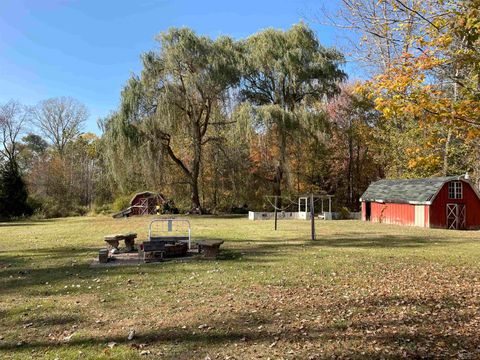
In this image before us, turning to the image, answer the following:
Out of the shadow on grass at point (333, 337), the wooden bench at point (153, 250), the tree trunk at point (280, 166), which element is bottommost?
the shadow on grass at point (333, 337)

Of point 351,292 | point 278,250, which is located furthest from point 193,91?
point 351,292

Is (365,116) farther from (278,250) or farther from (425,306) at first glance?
(425,306)

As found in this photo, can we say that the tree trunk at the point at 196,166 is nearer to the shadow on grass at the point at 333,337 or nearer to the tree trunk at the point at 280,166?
the tree trunk at the point at 280,166

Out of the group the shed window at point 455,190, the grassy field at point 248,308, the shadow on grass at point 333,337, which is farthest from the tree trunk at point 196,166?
the shadow on grass at point 333,337

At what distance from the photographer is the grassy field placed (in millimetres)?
4809

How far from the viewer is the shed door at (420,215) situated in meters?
25.0

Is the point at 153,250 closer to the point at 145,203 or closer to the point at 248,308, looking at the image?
the point at 248,308

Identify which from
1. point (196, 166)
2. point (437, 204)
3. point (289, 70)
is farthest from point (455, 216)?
point (196, 166)

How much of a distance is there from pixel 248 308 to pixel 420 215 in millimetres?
21698

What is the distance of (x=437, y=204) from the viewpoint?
976 inches

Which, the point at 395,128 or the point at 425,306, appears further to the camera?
the point at 395,128

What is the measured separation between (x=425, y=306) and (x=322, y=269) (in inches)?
128

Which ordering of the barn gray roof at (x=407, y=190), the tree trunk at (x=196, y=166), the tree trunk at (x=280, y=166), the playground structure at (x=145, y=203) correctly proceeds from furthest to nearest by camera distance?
the playground structure at (x=145, y=203) < the tree trunk at (x=196, y=166) < the tree trunk at (x=280, y=166) < the barn gray roof at (x=407, y=190)

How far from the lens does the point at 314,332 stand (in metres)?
5.20
